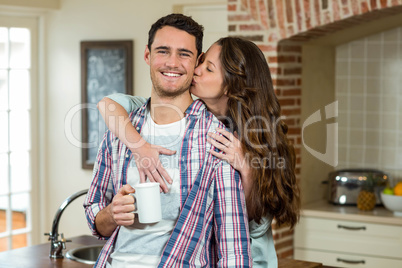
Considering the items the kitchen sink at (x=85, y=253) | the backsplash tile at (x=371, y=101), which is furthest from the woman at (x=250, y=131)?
the backsplash tile at (x=371, y=101)

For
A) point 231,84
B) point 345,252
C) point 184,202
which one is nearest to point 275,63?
point 345,252

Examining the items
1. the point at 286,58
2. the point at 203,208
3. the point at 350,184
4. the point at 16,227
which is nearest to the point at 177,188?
the point at 203,208

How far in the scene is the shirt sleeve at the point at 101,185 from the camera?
2158 millimetres

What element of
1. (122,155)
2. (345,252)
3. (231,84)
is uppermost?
(231,84)

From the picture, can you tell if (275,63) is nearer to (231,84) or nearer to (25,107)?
(231,84)

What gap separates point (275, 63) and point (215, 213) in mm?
2273

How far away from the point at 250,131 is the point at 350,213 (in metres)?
2.37

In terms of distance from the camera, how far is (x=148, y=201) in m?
1.80

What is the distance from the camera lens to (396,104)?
4746 millimetres

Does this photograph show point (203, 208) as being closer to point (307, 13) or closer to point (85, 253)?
point (85, 253)

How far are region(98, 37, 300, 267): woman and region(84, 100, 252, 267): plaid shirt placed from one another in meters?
0.06

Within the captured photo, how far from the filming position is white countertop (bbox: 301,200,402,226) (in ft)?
13.5

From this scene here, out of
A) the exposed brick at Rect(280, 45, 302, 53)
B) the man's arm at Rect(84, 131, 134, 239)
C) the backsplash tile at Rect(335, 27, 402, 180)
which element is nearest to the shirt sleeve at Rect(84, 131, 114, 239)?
the man's arm at Rect(84, 131, 134, 239)

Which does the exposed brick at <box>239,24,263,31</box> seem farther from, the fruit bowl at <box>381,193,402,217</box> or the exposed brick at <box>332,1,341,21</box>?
the fruit bowl at <box>381,193,402,217</box>
